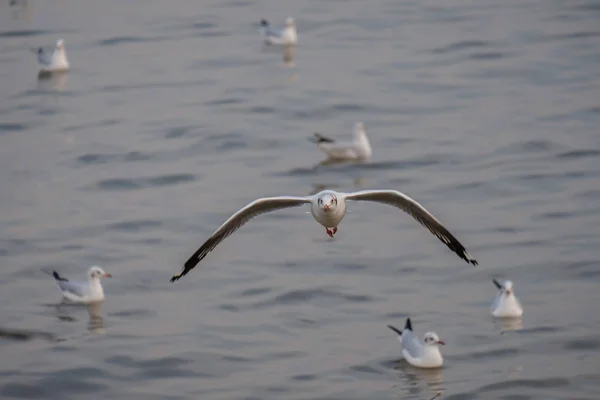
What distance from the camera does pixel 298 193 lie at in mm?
22516

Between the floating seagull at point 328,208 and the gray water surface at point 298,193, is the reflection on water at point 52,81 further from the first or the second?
the floating seagull at point 328,208

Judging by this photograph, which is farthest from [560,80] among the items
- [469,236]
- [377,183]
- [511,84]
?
[469,236]

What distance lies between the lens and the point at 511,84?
94.7ft

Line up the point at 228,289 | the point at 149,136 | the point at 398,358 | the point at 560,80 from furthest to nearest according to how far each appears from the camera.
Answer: the point at 560,80 < the point at 149,136 < the point at 228,289 < the point at 398,358

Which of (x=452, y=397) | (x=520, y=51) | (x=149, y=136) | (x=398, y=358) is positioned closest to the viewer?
(x=452, y=397)

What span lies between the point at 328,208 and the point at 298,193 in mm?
10911

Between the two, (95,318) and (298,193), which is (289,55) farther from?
(95,318)

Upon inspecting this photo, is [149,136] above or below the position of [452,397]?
above

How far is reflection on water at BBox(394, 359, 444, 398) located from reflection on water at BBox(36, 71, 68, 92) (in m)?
15.8

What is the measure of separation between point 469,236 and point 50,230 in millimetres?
6684

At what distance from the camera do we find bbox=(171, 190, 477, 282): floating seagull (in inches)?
463

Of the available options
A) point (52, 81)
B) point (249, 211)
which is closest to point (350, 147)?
point (52, 81)

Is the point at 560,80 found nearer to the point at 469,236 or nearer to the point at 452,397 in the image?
the point at 469,236

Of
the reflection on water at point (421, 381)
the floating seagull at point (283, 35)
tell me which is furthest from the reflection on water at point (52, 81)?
the reflection on water at point (421, 381)
